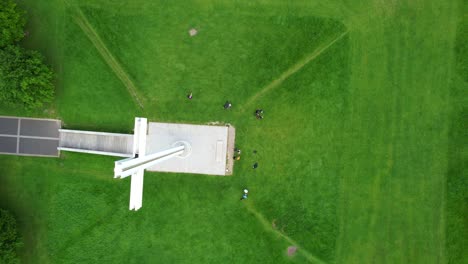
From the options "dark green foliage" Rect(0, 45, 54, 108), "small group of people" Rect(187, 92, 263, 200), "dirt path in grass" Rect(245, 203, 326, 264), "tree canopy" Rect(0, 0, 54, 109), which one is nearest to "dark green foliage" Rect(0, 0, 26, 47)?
"tree canopy" Rect(0, 0, 54, 109)

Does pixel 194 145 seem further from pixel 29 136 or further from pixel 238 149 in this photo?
pixel 29 136

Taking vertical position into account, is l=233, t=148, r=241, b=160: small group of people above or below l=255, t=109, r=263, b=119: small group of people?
below

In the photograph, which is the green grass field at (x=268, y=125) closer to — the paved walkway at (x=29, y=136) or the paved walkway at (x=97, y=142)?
the paved walkway at (x=29, y=136)

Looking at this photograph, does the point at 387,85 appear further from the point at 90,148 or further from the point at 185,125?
the point at 90,148

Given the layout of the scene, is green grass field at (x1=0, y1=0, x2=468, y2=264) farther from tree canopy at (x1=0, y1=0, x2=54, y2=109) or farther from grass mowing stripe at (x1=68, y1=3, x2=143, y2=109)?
tree canopy at (x1=0, y1=0, x2=54, y2=109)

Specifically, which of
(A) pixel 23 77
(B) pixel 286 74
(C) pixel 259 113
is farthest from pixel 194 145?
(A) pixel 23 77

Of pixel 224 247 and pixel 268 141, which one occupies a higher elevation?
pixel 268 141

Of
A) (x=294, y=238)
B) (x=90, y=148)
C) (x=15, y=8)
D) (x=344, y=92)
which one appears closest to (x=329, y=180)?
(x=294, y=238)
